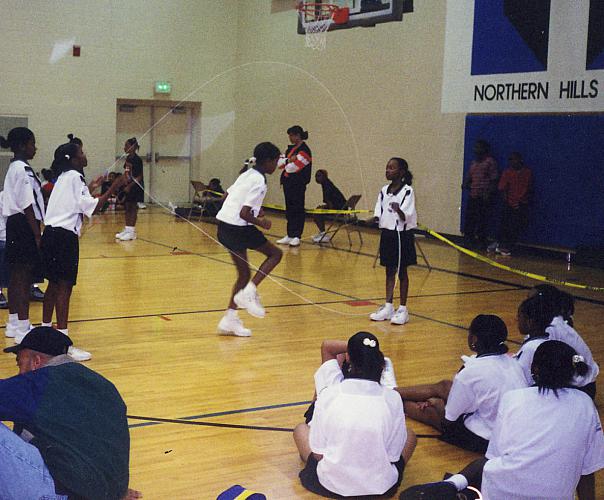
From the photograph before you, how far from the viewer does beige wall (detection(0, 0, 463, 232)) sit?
14703mm

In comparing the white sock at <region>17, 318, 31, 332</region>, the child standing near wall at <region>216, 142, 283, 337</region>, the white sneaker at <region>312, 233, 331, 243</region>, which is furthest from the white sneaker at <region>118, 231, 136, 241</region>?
the white sock at <region>17, 318, 31, 332</region>

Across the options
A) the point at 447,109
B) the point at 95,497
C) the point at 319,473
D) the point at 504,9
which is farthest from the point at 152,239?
the point at 95,497

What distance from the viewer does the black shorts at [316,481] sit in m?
4.04

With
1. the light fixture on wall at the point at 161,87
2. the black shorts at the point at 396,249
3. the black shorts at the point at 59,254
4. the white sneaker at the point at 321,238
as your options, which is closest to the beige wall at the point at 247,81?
the light fixture on wall at the point at 161,87

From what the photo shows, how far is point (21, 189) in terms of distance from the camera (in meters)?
6.38

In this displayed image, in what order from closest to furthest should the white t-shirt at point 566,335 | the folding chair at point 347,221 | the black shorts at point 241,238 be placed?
1. the white t-shirt at point 566,335
2. the black shorts at point 241,238
3. the folding chair at point 347,221

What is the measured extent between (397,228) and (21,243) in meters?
3.15

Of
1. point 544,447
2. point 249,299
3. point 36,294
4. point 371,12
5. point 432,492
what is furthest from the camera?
point 371,12

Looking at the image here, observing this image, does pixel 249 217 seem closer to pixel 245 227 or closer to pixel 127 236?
pixel 245 227

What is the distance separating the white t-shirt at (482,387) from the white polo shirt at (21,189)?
3394 mm

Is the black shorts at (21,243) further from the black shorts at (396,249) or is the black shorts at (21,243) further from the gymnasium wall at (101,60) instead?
the gymnasium wall at (101,60)

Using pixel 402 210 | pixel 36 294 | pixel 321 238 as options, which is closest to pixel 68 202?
pixel 36 294

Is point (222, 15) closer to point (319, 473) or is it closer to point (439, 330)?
point (439, 330)

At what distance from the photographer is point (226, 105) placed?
750 inches
